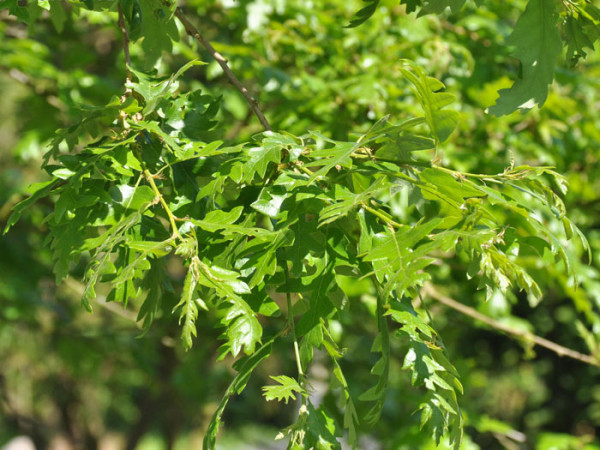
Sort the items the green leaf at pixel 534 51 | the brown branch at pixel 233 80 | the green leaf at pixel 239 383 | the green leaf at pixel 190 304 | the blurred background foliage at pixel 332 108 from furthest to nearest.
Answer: the blurred background foliage at pixel 332 108 → the brown branch at pixel 233 80 → the green leaf at pixel 534 51 → the green leaf at pixel 239 383 → the green leaf at pixel 190 304

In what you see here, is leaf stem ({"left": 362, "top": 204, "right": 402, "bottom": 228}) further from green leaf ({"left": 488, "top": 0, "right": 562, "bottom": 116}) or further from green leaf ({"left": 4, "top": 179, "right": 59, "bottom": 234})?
green leaf ({"left": 4, "top": 179, "right": 59, "bottom": 234})

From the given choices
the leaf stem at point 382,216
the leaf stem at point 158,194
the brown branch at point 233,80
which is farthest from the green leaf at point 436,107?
the leaf stem at point 158,194

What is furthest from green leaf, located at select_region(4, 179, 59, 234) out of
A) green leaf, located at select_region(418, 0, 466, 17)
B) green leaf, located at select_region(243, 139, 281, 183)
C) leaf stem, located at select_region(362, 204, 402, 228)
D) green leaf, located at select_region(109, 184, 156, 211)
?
green leaf, located at select_region(418, 0, 466, 17)

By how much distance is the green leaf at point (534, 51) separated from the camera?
1.33 metres

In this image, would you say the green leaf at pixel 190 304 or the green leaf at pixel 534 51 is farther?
the green leaf at pixel 534 51

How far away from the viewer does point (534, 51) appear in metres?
1.35

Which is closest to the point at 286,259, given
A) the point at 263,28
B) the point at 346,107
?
the point at 346,107

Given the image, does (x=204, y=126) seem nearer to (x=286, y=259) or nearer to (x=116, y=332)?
(x=286, y=259)

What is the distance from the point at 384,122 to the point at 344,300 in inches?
13.2

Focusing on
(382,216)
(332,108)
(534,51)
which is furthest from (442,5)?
(332,108)

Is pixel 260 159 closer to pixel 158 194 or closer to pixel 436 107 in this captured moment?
pixel 158 194

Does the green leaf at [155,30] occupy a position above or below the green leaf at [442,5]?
below

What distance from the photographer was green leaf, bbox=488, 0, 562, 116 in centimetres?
133

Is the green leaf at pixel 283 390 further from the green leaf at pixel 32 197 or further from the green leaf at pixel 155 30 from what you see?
the green leaf at pixel 155 30
